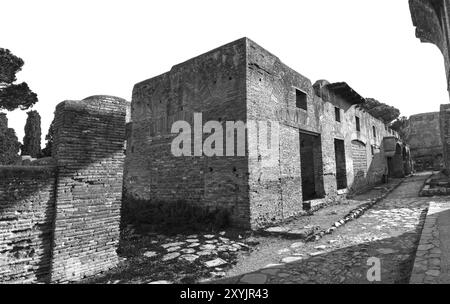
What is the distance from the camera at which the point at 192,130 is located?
8.27m

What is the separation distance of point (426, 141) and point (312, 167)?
29701mm

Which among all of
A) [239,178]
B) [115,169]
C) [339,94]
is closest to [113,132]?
[115,169]

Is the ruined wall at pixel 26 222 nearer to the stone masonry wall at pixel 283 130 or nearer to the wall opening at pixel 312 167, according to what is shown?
the stone masonry wall at pixel 283 130

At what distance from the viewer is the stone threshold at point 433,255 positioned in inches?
122

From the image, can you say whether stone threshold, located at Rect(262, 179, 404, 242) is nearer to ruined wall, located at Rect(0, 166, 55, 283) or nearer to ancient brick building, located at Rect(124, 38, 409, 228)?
ancient brick building, located at Rect(124, 38, 409, 228)

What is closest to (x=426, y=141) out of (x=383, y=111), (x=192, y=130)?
(x=383, y=111)

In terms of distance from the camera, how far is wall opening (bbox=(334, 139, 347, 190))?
12062 mm

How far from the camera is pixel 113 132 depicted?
15.7 ft

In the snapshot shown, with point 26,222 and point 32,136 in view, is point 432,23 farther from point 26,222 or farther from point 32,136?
point 32,136

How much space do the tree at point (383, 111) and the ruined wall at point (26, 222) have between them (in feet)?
139
